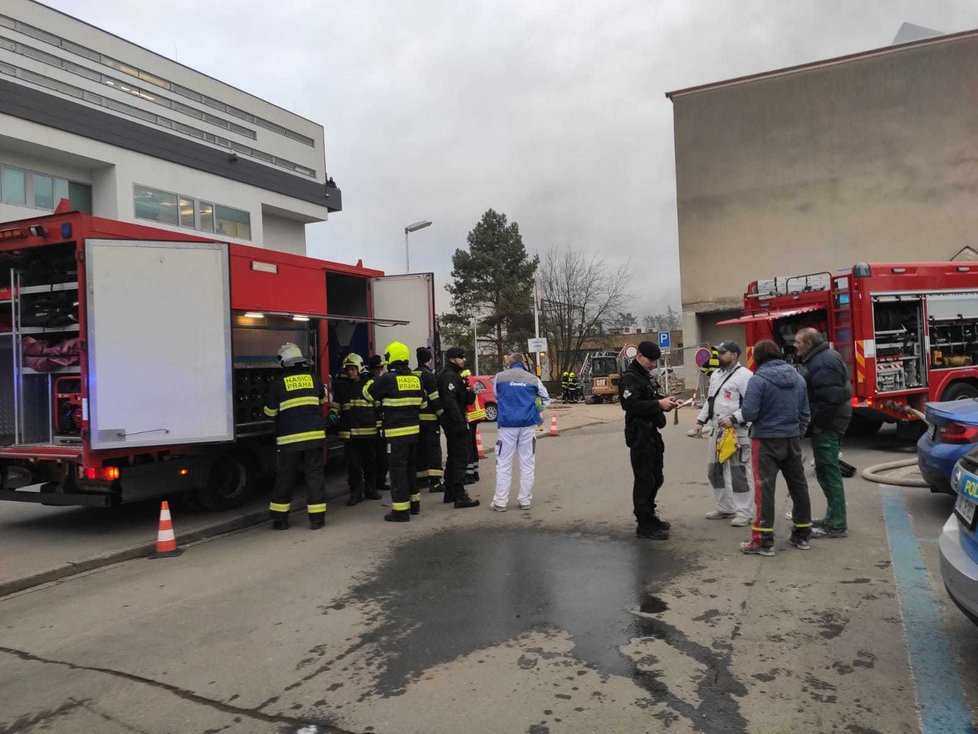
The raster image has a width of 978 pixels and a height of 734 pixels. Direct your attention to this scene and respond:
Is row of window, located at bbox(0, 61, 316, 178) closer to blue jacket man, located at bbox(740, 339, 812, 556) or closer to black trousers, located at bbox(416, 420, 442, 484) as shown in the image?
black trousers, located at bbox(416, 420, 442, 484)

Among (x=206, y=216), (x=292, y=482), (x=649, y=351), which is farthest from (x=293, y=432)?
(x=206, y=216)

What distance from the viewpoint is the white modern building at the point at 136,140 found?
23453mm

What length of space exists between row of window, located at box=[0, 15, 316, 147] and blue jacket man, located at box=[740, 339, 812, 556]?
28072 mm

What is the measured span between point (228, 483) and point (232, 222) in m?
25.9

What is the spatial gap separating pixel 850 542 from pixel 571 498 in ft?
10.3

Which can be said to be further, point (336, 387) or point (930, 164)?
point (930, 164)

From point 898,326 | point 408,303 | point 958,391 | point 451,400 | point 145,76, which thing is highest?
point 145,76

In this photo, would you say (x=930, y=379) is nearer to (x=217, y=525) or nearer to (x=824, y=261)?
(x=217, y=525)

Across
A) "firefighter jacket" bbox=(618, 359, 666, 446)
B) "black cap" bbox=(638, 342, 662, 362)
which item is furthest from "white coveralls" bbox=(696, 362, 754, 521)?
"black cap" bbox=(638, 342, 662, 362)

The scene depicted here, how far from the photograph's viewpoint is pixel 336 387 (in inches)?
349

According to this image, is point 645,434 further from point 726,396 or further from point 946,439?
point 946,439

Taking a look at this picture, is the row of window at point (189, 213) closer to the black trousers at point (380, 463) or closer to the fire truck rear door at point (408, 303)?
the fire truck rear door at point (408, 303)

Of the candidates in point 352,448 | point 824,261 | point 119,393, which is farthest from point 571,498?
point 824,261

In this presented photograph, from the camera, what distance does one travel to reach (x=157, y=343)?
21.9 feet
